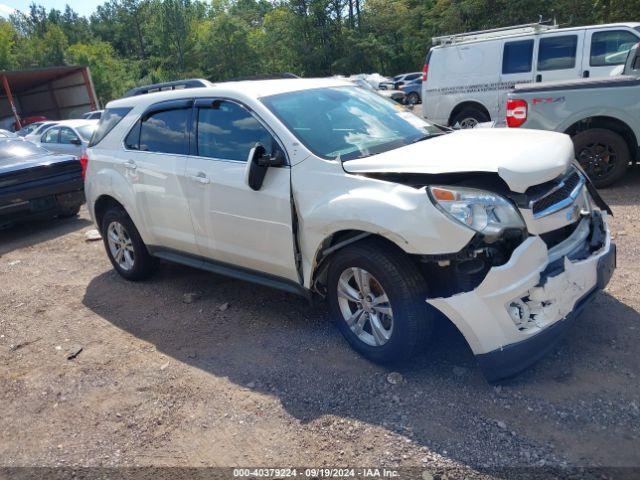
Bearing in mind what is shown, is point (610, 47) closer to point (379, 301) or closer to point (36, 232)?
point (379, 301)

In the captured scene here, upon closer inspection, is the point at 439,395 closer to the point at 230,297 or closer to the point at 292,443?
the point at 292,443

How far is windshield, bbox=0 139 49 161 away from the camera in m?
8.58

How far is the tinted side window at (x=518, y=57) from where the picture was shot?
10047 mm

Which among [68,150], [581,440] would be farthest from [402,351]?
[68,150]

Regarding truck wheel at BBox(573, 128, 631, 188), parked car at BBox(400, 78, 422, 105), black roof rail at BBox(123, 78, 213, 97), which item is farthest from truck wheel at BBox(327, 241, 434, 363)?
parked car at BBox(400, 78, 422, 105)

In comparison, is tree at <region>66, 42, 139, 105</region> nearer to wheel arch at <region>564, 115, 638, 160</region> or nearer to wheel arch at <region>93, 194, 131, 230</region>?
wheel arch at <region>93, 194, 131, 230</region>

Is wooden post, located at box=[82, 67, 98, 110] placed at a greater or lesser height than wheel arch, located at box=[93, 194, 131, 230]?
lesser

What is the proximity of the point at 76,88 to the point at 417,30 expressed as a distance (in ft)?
88.0

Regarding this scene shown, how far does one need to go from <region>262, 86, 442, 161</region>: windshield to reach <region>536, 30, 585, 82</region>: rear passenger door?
6.53 meters

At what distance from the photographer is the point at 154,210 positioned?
4898mm

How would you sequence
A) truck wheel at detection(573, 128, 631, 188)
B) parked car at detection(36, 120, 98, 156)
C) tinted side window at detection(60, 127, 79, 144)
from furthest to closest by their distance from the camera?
1. tinted side window at detection(60, 127, 79, 144)
2. parked car at detection(36, 120, 98, 156)
3. truck wheel at detection(573, 128, 631, 188)

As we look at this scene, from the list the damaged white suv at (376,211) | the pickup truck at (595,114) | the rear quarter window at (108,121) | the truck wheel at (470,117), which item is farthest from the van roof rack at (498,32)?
the rear quarter window at (108,121)

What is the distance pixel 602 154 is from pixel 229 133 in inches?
200

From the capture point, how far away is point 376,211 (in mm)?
3176
